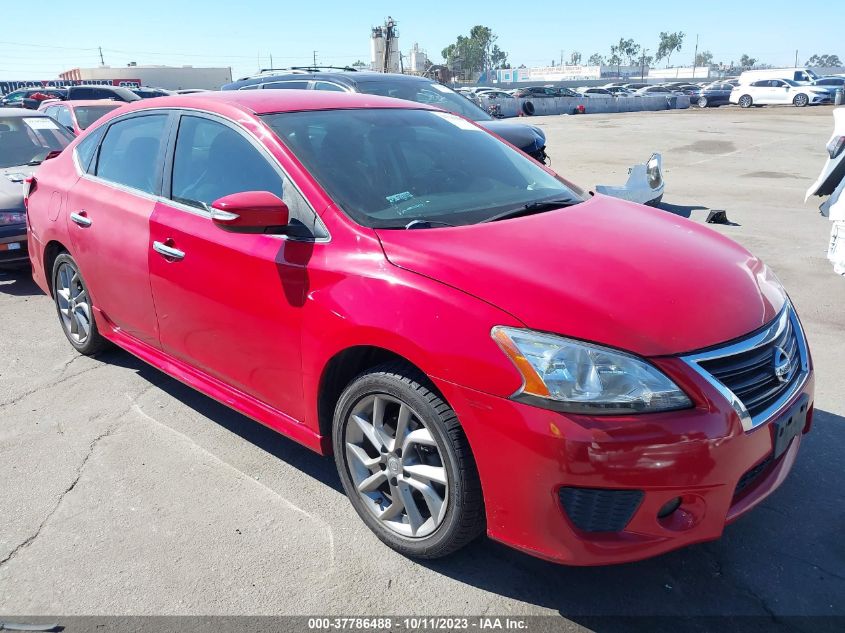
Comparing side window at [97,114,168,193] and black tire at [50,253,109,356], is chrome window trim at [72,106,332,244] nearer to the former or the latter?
side window at [97,114,168,193]

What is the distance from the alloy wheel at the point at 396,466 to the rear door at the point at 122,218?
61.8 inches

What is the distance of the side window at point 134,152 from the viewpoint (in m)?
3.80

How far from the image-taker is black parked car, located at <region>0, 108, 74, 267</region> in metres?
6.66

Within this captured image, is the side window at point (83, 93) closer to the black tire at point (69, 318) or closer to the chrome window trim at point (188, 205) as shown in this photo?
the black tire at point (69, 318)

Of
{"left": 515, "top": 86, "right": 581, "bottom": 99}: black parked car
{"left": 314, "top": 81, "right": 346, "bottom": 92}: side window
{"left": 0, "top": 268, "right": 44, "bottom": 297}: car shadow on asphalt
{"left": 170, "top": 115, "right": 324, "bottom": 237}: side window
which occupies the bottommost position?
{"left": 0, "top": 268, "right": 44, "bottom": 297}: car shadow on asphalt

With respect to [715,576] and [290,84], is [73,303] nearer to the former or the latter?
[715,576]

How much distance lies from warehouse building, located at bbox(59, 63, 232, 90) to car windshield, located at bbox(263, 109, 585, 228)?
66.3 metres

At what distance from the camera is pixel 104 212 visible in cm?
401

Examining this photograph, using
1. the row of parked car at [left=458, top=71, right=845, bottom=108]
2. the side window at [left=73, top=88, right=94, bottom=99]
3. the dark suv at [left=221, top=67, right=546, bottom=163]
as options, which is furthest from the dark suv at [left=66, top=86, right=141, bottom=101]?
the row of parked car at [left=458, top=71, right=845, bottom=108]

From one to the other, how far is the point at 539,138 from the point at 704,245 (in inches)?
258

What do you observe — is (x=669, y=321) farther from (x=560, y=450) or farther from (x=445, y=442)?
(x=445, y=442)

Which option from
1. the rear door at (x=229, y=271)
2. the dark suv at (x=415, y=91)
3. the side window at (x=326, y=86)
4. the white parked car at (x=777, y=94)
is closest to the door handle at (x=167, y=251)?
the rear door at (x=229, y=271)

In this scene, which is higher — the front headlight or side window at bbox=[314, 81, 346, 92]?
side window at bbox=[314, 81, 346, 92]

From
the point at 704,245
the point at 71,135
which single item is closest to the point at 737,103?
the point at 71,135
